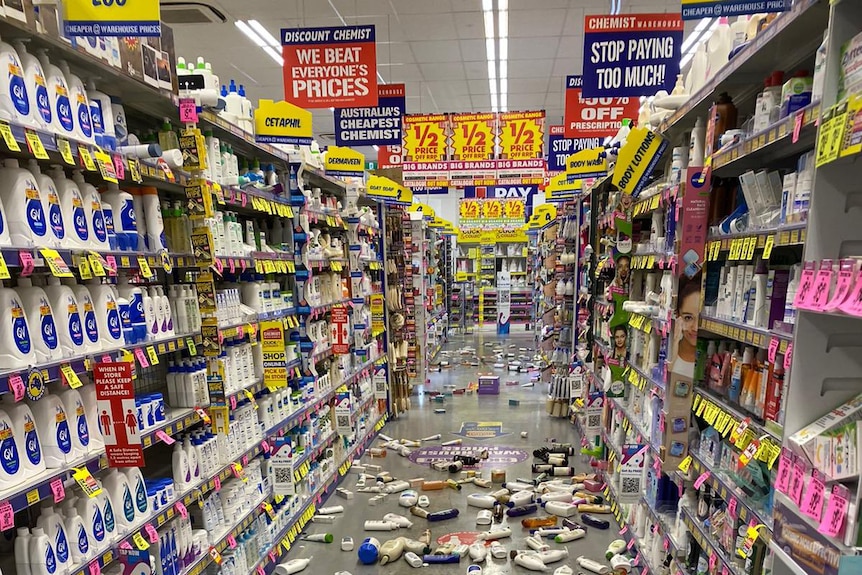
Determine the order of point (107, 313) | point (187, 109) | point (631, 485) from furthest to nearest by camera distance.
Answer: point (631, 485) → point (187, 109) → point (107, 313)

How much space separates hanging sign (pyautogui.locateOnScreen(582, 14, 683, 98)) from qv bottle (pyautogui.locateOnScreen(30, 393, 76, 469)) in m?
4.87

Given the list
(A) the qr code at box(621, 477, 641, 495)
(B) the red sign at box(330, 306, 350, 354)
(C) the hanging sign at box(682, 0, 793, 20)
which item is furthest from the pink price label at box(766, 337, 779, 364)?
A: (B) the red sign at box(330, 306, 350, 354)

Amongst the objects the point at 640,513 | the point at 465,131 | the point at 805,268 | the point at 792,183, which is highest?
the point at 465,131

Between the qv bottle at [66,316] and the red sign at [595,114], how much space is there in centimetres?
611

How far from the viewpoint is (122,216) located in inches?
94.8

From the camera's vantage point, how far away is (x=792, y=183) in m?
1.94

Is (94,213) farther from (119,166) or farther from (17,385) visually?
(17,385)

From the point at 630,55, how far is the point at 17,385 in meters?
5.24

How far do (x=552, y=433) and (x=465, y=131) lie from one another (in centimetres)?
627

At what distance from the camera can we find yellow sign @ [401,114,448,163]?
33.8 feet

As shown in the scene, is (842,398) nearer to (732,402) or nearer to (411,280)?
(732,402)

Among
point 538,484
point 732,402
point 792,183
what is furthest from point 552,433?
point 792,183

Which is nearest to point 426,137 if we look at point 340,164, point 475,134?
point 475,134

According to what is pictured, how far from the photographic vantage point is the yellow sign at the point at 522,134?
10.1 m
